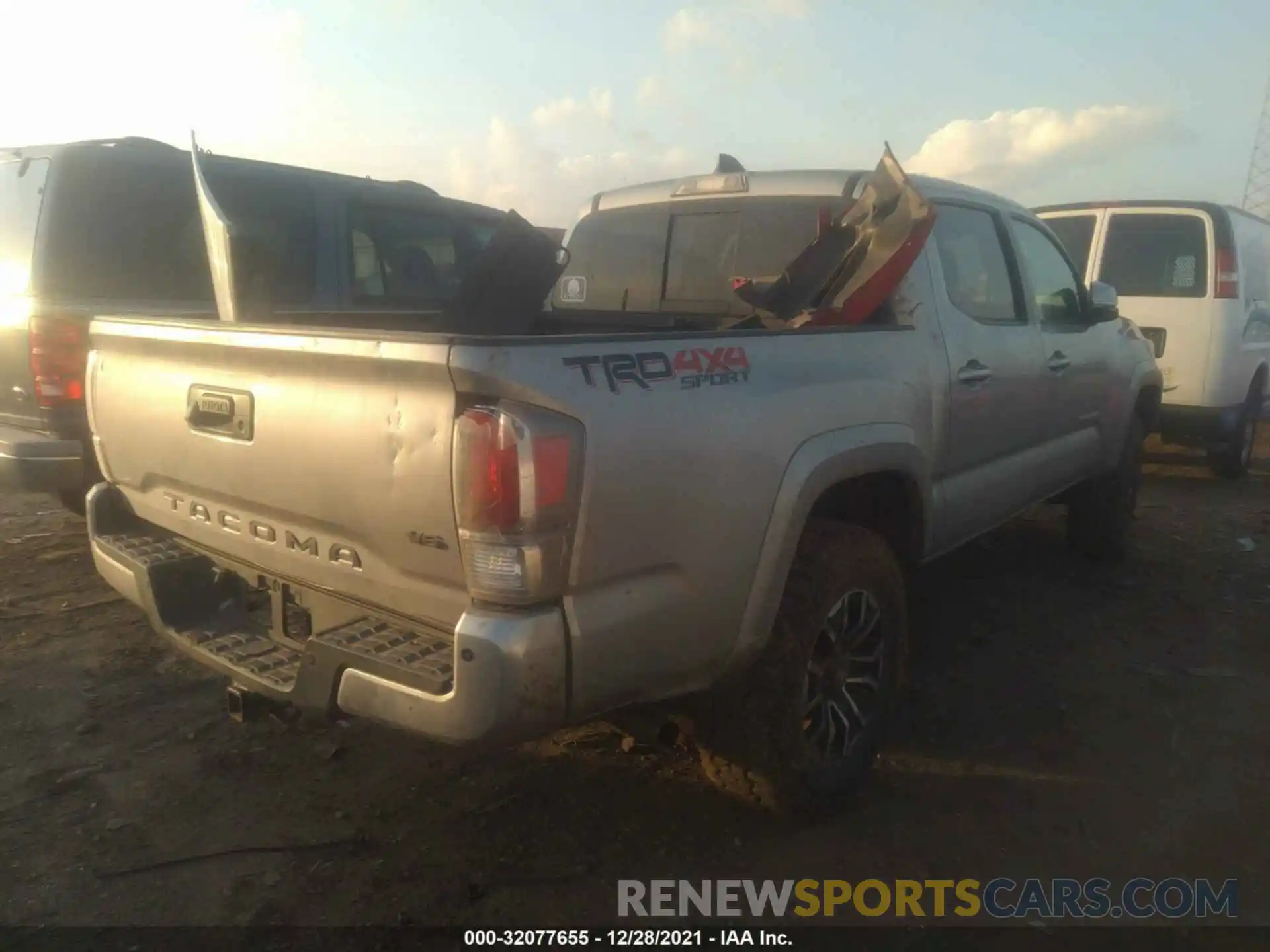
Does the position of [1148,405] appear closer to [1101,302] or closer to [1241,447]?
[1101,302]

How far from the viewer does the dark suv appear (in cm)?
460

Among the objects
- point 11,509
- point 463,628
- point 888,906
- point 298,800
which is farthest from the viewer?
point 11,509

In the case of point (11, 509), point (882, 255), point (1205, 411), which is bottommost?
point (11, 509)

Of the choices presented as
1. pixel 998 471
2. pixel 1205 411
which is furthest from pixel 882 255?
pixel 1205 411

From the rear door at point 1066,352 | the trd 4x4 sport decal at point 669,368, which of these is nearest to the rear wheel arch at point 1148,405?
the rear door at point 1066,352

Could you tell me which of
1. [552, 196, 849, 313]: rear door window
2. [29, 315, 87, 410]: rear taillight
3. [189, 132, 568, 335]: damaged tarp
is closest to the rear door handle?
[552, 196, 849, 313]: rear door window

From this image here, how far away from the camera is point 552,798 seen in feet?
9.99

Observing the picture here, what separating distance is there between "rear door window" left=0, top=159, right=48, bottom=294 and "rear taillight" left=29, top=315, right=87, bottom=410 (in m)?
0.28

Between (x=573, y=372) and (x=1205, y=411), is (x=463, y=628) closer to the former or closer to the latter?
(x=573, y=372)

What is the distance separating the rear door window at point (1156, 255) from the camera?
25.3 feet

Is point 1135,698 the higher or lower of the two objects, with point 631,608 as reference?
lower

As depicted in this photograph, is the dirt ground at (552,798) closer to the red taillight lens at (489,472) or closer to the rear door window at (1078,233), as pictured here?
the red taillight lens at (489,472)

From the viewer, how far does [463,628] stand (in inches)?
80.4

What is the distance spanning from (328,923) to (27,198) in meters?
4.12
